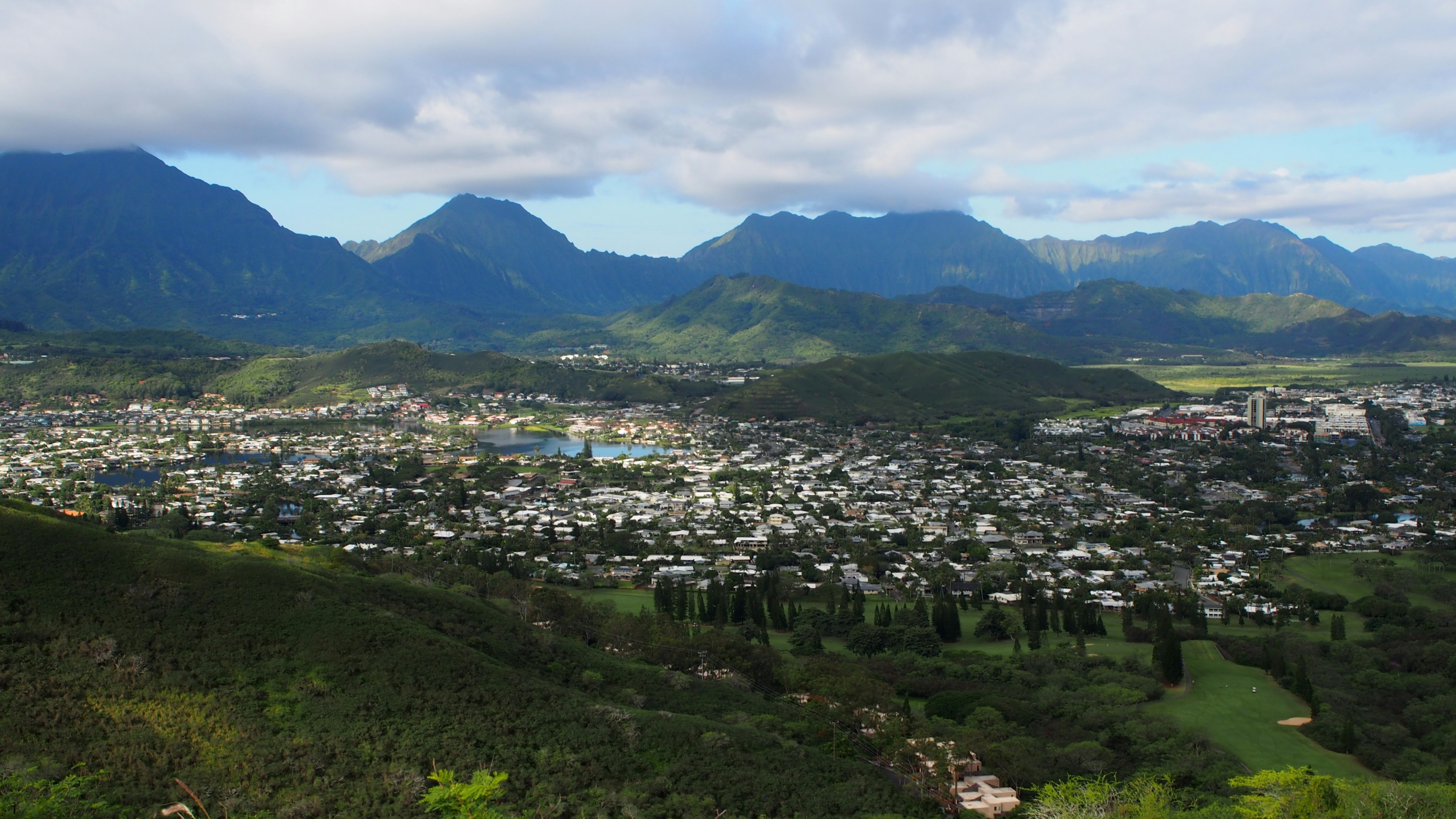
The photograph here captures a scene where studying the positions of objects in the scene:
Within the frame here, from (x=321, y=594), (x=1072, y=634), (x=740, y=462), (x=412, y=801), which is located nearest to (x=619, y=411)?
(x=740, y=462)

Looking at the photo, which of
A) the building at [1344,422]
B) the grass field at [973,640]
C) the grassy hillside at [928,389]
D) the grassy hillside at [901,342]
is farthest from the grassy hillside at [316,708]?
the grassy hillside at [901,342]

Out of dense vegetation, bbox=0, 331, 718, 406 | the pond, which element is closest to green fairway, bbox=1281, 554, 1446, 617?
the pond

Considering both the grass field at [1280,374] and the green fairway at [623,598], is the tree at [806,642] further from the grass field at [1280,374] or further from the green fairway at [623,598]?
the grass field at [1280,374]

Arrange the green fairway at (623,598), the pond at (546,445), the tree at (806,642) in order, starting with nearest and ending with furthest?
the tree at (806,642), the green fairway at (623,598), the pond at (546,445)

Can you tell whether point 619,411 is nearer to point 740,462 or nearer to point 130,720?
point 740,462

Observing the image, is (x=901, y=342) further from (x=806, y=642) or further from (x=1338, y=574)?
(x=806, y=642)
